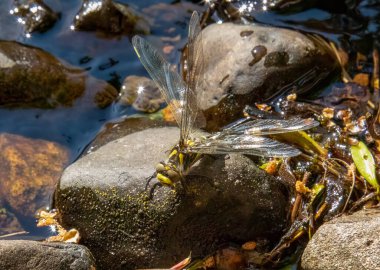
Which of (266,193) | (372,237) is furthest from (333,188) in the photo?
(372,237)

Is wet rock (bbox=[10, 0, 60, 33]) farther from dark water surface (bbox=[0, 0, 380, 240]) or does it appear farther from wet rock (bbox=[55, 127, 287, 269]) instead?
wet rock (bbox=[55, 127, 287, 269])

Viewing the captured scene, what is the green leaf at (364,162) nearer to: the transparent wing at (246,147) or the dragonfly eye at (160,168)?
the transparent wing at (246,147)

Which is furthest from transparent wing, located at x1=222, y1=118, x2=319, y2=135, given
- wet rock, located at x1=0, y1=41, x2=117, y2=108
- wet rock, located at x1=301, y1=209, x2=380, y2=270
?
wet rock, located at x1=0, y1=41, x2=117, y2=108

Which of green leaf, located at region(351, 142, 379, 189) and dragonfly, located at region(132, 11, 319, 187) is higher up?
dragonfly, located at region(132, 11, 319, 187)

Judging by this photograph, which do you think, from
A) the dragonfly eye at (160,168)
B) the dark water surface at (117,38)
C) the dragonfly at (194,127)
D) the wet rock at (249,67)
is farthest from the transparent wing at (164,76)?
the dark water surface at (117,38)

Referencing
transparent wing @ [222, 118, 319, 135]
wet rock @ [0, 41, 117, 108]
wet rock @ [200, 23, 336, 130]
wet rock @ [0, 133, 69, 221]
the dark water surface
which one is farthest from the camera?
the dark water surface
